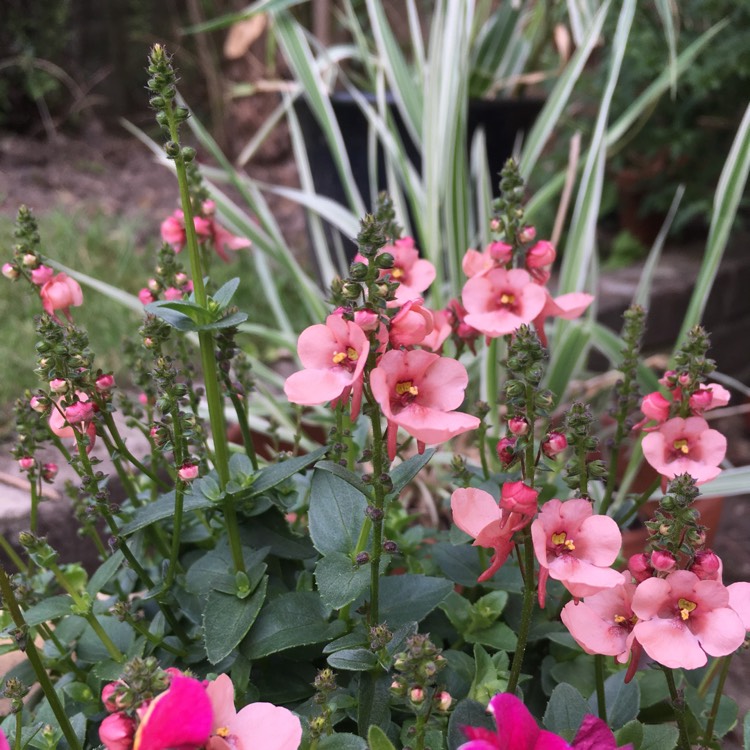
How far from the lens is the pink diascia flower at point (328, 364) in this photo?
1.94ft

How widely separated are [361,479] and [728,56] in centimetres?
196

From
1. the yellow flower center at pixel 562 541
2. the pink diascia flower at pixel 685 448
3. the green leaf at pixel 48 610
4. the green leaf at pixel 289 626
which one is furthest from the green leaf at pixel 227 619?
the pink diascia flower at pixel 685 448

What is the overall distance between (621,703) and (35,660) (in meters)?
0.49

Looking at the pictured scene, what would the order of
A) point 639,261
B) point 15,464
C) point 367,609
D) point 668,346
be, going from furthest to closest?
1. point 639,261
2. point 668,346
3. point 15,464
4. point 367,609

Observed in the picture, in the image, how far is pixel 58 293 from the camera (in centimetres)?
79

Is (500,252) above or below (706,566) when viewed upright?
above

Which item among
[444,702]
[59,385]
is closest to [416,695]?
[444,702]

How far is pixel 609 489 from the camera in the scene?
2.89 ft

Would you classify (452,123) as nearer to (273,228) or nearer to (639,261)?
(273,228)

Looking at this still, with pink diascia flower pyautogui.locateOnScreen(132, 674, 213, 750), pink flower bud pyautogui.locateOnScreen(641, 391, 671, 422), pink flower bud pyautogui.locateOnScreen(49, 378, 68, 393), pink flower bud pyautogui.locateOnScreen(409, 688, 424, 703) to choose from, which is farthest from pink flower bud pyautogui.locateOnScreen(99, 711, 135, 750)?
pink flower bud pyautogui.locateOnScreen(641, 391, 671, 422)

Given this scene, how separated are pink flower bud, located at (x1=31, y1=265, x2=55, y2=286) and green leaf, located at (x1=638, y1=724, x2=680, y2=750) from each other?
2.22ft

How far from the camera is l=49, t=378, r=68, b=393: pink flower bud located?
25.5 inches

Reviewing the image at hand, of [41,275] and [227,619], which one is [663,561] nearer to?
[227,619]

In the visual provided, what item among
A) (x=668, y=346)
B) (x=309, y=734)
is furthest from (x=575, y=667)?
(x=668, y=346)
